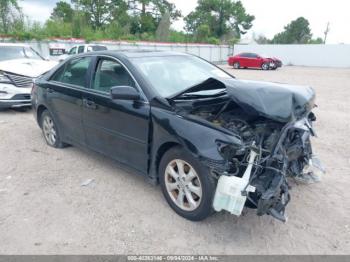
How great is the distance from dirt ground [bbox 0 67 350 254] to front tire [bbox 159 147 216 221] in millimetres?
152

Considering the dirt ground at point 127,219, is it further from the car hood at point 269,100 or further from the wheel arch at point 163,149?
the car hood at point 269,100

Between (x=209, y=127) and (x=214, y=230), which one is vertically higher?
(x=209, y=127)

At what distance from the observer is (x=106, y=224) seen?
125 inches

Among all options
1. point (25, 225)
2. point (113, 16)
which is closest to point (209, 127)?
point (25, 225)

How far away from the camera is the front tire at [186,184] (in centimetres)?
290

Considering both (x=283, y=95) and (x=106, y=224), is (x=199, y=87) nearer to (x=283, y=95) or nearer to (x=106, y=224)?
(x=283, y=95)

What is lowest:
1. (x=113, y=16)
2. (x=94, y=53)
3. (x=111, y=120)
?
(x=111, y=120)

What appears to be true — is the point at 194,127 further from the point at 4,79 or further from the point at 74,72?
the point at 4,79

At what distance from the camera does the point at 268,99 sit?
293cm

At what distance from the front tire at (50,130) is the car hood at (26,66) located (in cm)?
315

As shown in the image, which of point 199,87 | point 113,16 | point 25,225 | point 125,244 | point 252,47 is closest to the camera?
point 125,244

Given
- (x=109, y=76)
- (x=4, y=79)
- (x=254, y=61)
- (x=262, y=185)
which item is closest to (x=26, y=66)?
(x=4, y=79)

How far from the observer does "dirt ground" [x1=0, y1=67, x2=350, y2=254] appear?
285 cm

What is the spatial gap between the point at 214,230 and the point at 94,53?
2.80 meters
